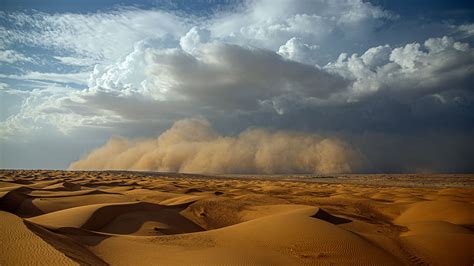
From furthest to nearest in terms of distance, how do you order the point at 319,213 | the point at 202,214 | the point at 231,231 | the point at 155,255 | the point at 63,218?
the point at 202,214, the point at 319,213, the point at 63,218, the point at 231,231, the point at 155,255

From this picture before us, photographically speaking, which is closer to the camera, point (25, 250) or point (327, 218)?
point (25, 250)

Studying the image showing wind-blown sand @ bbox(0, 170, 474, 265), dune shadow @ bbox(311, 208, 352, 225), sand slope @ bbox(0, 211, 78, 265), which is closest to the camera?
sand slope @ bbox(0, 211, 78, 265)

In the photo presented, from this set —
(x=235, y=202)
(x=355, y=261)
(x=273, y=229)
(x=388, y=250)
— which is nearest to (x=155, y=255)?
(x=273, y=229)

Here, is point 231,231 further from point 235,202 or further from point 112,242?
point 235,202

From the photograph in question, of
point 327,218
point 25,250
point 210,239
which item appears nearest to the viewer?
point 25,250

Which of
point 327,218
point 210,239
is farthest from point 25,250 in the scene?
point 327,218

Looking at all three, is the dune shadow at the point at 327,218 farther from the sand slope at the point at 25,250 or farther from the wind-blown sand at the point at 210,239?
the sand slope at the point at 25,250

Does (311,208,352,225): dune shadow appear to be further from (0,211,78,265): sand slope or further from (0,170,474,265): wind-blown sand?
(0,211,78,265): sand slope

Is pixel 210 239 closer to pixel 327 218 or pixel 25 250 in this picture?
pixel 25 250

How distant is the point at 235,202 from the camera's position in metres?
13.9

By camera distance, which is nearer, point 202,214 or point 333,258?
point 333,258

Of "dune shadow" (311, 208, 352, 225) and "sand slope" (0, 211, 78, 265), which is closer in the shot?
"sand slope" (0, 211, 78, 265)

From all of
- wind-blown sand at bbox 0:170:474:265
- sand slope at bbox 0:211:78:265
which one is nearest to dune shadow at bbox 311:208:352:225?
wind-blown sand at bbox 0:170:474:265

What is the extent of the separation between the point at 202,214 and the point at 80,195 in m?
6.95
